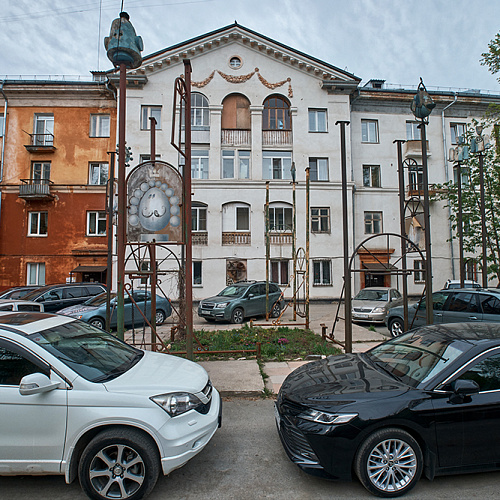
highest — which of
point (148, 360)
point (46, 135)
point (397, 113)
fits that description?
point (397, 113)

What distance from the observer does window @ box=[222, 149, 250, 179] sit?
987 inches

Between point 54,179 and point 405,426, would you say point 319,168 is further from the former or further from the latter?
point 405,426

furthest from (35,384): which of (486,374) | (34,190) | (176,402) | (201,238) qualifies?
(34,190)

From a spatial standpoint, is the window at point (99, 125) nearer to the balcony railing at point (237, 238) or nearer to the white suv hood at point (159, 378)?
the balcony railing at point (237, 238)

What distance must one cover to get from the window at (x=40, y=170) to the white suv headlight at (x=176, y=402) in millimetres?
26442

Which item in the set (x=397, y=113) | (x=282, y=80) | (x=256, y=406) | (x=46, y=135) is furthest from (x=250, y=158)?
(x=256, y=406)

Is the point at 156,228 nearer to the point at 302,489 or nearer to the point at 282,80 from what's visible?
the point at 302,489

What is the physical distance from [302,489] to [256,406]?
7.43ft

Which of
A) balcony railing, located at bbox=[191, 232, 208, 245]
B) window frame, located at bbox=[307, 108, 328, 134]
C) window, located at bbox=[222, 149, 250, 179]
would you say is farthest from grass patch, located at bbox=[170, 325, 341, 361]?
window frame, located at bbox=[307, 108, 328, 134]

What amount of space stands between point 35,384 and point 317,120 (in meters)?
25.6

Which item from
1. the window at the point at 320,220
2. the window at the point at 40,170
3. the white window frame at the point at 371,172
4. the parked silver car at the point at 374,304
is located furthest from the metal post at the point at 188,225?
the window at the point at 40,170

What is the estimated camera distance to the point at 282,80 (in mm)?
25734

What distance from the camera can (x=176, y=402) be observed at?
346 centimetres

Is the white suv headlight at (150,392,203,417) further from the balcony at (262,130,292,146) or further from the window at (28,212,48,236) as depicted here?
the window at (28,212,48,236)
